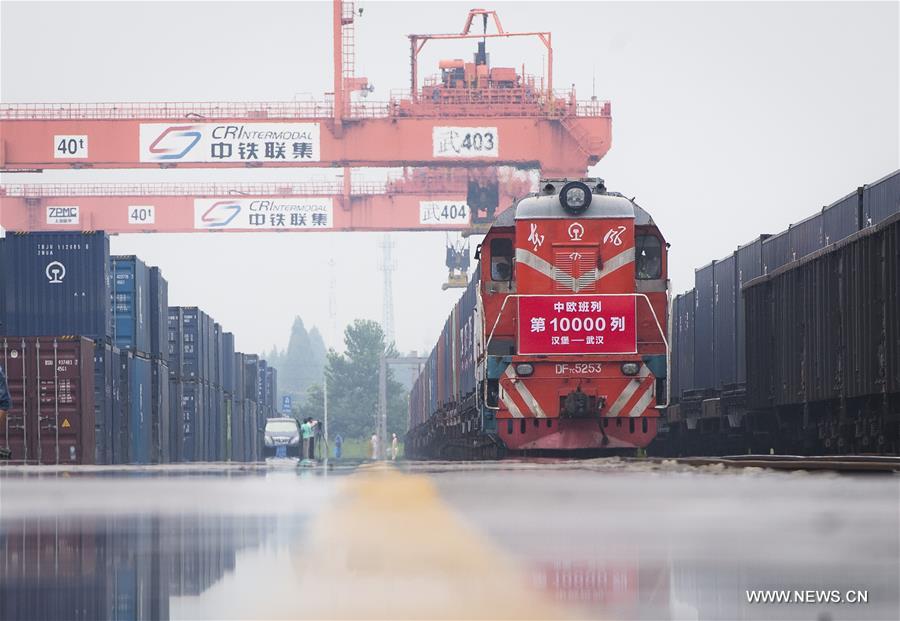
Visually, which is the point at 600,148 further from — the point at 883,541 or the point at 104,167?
the point at 883,541

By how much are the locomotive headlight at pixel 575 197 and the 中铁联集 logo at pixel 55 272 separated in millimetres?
16448

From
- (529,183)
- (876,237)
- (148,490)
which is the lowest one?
(148,490)

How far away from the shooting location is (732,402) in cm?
2619

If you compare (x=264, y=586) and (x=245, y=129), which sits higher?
(x=245, y=129)

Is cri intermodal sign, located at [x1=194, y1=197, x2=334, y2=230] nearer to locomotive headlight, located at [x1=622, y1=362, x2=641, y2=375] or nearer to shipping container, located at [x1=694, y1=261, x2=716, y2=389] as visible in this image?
shipping container, located at [x1=694, y1=261, x2=716, y2=389]

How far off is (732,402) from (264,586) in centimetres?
2266

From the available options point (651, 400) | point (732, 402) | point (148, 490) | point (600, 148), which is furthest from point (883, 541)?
point (600, 148)


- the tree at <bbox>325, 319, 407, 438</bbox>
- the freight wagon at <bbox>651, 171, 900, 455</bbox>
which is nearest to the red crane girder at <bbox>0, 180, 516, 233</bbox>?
the freight wagon at <bbox>651, 171, 900, 455</bbox>

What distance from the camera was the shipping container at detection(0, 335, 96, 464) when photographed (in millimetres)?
29375

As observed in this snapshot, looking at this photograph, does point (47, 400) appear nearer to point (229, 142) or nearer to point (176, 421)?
point (176, 421)

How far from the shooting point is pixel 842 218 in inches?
840

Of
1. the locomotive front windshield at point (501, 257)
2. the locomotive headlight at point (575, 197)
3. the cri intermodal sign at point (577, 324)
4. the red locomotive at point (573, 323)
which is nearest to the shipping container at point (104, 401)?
the red locomotive at point (573, 323)

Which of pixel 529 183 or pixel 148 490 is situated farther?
pixel 529 183

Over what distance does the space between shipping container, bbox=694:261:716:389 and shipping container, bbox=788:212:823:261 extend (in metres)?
5.11
